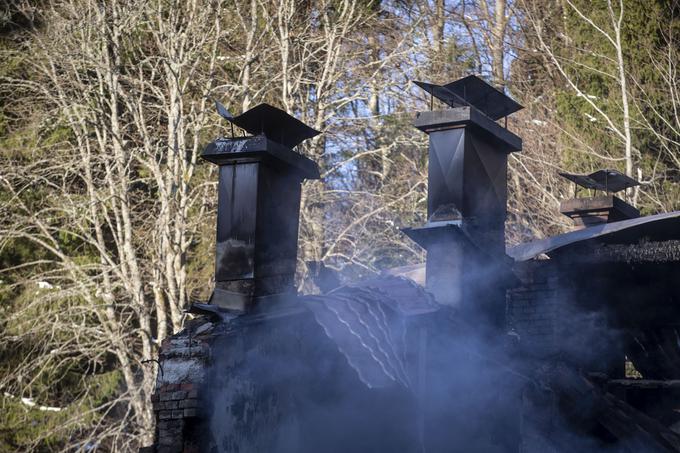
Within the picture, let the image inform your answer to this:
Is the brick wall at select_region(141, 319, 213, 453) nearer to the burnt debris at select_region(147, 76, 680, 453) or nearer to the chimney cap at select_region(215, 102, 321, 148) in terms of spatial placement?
the burnt debris at select_region(147, 76, 680, 453)

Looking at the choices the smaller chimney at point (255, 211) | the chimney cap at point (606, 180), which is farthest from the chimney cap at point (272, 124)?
the chimney cap at point (606, 180)

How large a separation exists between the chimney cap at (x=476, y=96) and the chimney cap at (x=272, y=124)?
1405 millimetres

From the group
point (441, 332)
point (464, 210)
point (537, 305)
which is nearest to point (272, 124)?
point (464, 210)

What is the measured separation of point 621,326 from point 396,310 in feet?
8.78

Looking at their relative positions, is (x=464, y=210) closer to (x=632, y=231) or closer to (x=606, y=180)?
(x=632, y=231)

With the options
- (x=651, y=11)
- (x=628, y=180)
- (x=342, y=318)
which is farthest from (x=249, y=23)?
(x=342, y=318)

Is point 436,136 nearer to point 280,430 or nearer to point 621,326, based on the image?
point 621,326

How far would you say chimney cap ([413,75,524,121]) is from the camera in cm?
916

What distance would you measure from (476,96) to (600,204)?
2979 millimetres

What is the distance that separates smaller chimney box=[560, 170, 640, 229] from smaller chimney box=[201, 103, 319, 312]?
4.41 meters

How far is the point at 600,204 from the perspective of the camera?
11.6 m

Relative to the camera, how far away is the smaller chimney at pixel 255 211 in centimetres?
824

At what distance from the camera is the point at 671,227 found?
8008mm

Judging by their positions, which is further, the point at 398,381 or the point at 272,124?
the point at 272,124
